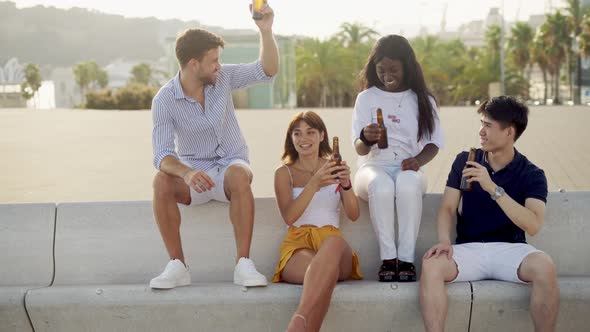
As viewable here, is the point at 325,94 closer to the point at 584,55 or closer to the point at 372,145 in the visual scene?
the point at 584,55

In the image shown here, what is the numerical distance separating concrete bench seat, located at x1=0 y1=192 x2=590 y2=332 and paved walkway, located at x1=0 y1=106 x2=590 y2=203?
568 cm

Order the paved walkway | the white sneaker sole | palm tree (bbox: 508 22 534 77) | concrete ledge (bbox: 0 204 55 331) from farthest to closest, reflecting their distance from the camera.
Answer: palm tree (bbox: 508 22 534 77)
the paved walkway
concrete ledge (bbox: 0 204 55 331)
the white sneaker sole

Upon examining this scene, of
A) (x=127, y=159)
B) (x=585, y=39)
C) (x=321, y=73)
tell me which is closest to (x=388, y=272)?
(x=127, y=159)

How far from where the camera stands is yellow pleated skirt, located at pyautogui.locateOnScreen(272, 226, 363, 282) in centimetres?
490

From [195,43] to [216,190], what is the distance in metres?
0.92

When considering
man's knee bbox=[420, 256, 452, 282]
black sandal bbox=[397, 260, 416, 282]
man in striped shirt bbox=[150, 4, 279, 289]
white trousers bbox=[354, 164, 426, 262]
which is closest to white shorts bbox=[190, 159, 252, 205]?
man in striped shirt bbox=[150, 4, 279, 289]

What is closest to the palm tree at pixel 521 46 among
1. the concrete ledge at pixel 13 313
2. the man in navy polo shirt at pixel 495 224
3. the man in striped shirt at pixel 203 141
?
the man in striped shirt at pixel 203 141

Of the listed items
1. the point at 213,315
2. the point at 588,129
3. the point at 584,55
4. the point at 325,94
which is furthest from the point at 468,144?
the point at 325,94

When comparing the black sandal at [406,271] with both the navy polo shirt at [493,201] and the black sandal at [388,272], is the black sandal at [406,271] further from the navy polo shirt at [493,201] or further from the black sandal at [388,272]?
the navy polo shirt at [493,201]

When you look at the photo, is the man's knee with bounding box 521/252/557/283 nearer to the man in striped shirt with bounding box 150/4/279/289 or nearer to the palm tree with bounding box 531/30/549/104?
the man in striped shirt with bounding box 150/4/279/289

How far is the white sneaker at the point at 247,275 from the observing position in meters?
4.74

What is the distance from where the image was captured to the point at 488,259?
15.4 feet

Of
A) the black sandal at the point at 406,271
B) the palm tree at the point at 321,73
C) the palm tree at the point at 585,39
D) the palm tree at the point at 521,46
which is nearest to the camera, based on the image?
the black sandal at the point at 406,271

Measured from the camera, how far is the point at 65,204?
17.8ft
